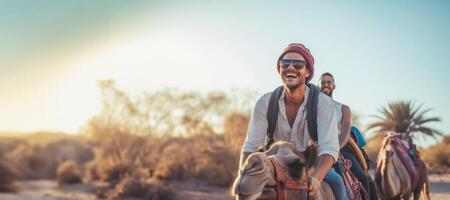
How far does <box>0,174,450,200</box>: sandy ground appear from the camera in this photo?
2361cm

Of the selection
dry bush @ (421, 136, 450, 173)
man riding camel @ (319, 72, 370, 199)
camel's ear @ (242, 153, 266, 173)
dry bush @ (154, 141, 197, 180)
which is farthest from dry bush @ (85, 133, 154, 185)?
camel's ear @ (242, 153, 266, 173)

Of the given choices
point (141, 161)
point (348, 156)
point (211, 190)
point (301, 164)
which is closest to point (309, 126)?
point (301, 164)

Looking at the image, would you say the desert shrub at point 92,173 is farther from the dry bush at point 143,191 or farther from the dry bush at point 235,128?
the dry bush at point 143,191

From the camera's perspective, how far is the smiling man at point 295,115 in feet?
13.8

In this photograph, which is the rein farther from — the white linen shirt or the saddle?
the saddle

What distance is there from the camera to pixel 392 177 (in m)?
11.1

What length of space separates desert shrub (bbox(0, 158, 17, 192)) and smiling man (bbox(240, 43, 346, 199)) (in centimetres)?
2210

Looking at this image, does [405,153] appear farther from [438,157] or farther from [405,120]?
[438,157]

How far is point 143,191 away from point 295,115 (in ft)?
70.2

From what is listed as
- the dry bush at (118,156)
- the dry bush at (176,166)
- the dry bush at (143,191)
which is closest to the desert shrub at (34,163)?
the dry bush at (118,156)

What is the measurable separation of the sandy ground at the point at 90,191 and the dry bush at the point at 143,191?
639 millimetres

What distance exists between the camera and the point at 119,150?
38500 millimetres

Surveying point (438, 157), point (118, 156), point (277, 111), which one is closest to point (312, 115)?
point (277, 111)

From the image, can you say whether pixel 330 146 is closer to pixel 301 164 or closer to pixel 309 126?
pixel 309 126
